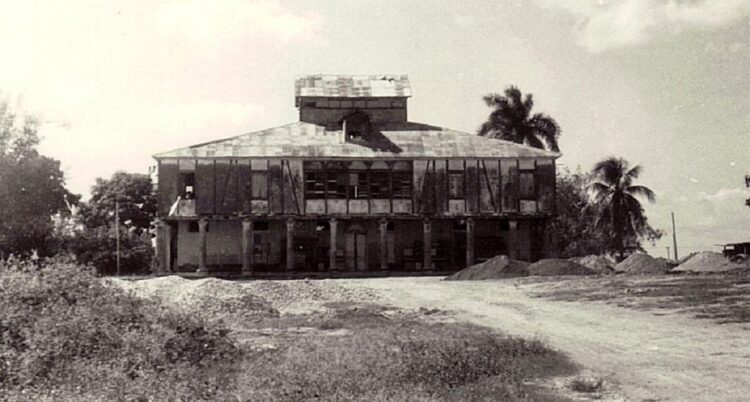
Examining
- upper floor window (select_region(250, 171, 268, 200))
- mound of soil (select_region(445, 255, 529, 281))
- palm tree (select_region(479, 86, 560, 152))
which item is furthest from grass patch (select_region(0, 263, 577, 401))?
palm tree (select_region(479, 86, 560, 152))

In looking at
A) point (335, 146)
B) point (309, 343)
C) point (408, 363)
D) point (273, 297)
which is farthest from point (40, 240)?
point (408, 363)

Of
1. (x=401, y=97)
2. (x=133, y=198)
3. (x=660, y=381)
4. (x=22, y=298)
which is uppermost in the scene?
(x=401, y=97)

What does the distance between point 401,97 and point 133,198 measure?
27.3 meters

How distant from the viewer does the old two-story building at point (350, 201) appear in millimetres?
38188

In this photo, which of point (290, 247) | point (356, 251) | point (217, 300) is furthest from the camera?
point (356, 251)

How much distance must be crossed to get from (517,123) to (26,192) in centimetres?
3156

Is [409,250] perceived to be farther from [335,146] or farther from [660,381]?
[660,381]

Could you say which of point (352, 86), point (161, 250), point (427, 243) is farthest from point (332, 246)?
point (352, 86)

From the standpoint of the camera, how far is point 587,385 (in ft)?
30.4

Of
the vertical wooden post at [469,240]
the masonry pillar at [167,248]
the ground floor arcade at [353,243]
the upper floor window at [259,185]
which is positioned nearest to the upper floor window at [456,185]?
the ground floor arcade at [353,243]

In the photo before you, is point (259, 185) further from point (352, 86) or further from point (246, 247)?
point (352, 86)

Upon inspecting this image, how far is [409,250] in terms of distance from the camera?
4022 cm

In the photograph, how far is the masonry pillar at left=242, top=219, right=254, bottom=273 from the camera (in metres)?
37.5

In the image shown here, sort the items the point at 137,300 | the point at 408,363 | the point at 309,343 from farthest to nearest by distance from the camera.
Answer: the point at 137,300, the point at 309,343, the point at 408,363
